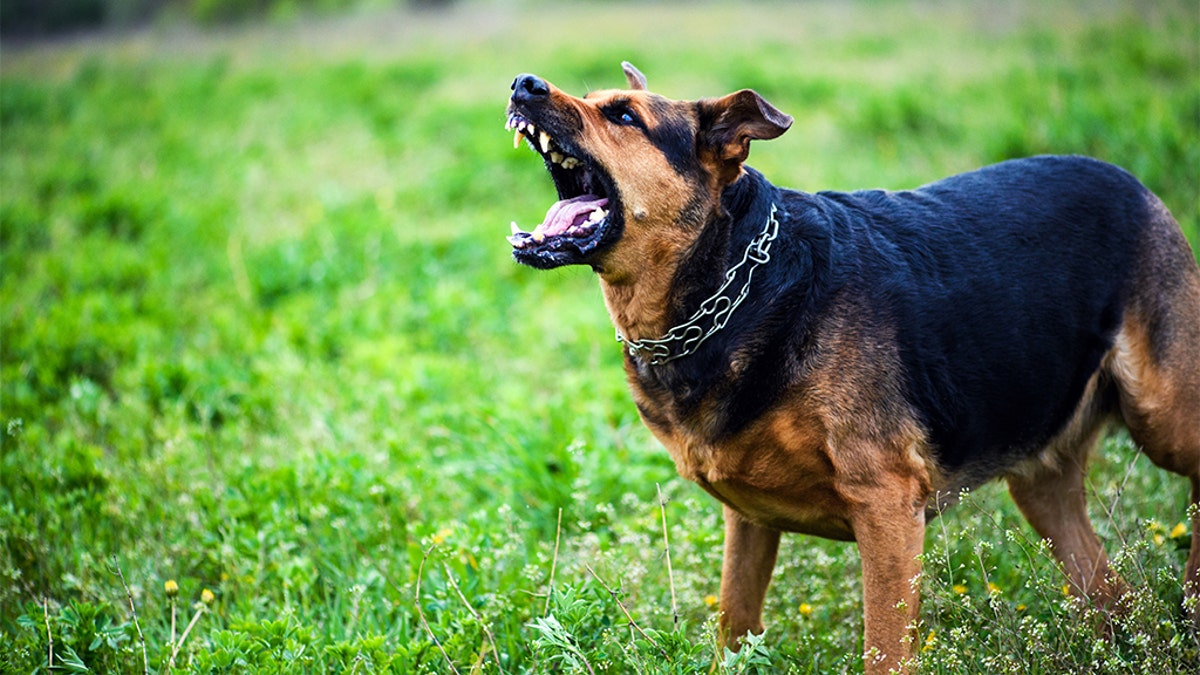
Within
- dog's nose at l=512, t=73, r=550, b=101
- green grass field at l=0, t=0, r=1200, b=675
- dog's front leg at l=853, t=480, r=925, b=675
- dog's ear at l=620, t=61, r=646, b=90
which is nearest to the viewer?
dog's front leg at l=853, t=480, r=925, b=675

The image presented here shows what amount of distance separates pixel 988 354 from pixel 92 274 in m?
7.12

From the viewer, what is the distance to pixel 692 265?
3.53 metres

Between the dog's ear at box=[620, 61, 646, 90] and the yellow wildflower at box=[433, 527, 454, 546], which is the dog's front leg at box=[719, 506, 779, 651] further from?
the dog's ear at box=[620, 61, 646, 90]

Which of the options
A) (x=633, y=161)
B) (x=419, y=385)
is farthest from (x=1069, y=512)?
(x=419, y=385)

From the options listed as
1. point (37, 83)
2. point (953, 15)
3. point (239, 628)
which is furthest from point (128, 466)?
point (953, 15)

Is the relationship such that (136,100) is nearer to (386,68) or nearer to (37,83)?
(37,83)

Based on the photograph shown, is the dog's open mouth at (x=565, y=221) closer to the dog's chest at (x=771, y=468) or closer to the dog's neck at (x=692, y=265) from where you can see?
the dog's neck at (x=692, y=265)

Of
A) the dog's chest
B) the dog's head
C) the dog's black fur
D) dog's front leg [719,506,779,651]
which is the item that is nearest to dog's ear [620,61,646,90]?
the dog's head

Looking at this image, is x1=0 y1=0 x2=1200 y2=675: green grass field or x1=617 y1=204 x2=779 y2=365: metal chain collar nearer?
x1=617 y1=204 x2=779 y2=365: metal chain collar

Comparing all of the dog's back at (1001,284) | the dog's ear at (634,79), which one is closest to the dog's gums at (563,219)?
the dog's ear at (634,79)

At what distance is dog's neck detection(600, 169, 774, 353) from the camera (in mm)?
3521

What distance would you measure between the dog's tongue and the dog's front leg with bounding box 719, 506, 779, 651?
125 centimetres

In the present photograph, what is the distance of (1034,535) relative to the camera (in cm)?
439

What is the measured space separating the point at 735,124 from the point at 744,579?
1.72m
